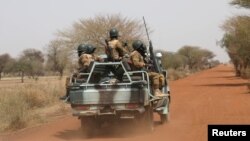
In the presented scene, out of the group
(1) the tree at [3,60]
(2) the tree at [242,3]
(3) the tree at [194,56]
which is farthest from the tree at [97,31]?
(3) the tree at [194,56]

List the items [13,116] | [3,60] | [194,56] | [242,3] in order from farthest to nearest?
[194,56] < [3,60] < [242,3] < [13,116]

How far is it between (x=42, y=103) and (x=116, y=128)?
34.1ft

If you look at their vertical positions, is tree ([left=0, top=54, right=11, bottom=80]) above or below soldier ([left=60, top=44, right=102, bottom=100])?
above

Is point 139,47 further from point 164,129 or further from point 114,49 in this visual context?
point 164,129

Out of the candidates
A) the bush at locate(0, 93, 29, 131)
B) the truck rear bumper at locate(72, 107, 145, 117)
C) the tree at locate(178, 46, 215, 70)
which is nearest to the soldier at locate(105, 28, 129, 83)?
the truck rear bumper at locate(72, 107, 145, 117)

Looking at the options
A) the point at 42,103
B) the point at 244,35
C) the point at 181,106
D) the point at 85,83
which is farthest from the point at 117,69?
the point at 244,35

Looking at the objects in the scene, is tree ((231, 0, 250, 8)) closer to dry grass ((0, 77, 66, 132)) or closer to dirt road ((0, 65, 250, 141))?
dry grass ((0, 77, 66, 132))

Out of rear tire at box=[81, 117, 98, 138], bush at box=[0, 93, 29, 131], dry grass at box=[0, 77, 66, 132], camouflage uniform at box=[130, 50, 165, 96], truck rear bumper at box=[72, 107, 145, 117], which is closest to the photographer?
truck rear bumper at box=[72, 107, 145, 117]

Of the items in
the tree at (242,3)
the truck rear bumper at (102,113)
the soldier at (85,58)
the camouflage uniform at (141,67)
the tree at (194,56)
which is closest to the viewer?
the truck rear bumper at (102,113)

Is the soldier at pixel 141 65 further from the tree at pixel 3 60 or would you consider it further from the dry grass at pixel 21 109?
the tree at pixel 3 60

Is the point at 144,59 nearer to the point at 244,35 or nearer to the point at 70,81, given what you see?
the point at 70,81

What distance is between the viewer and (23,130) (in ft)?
51.7

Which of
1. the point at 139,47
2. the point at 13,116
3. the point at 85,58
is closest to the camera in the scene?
the point at 85,58

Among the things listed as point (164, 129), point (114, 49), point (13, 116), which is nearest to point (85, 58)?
point (114, 49)
